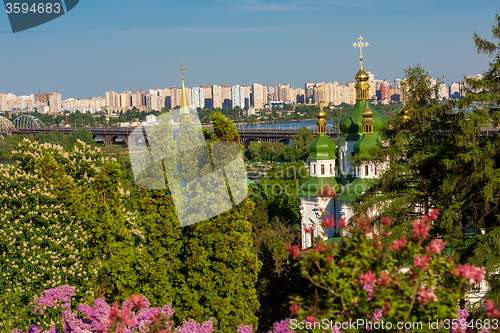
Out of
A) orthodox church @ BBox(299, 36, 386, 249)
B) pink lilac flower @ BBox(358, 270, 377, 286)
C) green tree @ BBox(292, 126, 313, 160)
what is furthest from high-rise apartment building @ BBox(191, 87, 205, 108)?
pink lilac flower @ BBox(358, 270, 377, 286)

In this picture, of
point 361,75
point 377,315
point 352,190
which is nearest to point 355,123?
point 361,75

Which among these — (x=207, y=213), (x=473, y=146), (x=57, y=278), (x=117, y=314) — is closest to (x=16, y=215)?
(x=57, y=278)

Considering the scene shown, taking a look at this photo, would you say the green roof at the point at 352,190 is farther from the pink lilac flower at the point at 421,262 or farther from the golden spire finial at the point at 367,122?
the pink lilac flower at the point at 421,262

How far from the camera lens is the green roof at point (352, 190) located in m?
21.4

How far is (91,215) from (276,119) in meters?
159

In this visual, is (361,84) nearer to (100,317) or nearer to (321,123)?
(321,123)

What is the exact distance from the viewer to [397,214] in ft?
40.1

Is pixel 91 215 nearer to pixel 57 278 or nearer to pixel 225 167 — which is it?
pixel 57 278

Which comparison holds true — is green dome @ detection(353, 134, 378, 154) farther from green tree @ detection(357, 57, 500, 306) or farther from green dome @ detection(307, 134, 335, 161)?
green tree @ detection(357, 57, 500, 306)

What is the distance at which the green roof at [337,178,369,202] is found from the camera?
21445 millimetres

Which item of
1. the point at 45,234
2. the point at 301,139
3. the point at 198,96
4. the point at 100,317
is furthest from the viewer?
the point at 198,96

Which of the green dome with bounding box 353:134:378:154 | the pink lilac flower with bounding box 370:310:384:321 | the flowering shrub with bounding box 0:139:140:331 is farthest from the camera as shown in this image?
the green dome with bounding box 353:134:378:154

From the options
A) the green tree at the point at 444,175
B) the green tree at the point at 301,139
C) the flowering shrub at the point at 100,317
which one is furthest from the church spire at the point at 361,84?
the green tree at the point at 301,139

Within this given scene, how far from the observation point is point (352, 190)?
22.0 meters
